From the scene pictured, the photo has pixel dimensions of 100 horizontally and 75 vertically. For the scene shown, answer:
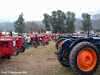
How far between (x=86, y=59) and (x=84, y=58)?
0.24 ft

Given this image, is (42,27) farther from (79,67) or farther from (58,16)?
(79,67)

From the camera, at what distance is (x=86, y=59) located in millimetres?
10539

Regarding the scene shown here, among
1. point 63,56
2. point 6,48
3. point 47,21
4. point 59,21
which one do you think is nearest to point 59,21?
point 59,21

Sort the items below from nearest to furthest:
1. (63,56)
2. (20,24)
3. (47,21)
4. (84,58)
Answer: (84,58) → (63,56) → (20,24) → (47,21)

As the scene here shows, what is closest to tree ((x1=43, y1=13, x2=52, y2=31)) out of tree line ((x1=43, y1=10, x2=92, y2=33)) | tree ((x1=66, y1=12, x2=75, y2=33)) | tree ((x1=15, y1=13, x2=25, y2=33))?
tree line ((x1=43, y1=10, x2=92, y2=33))

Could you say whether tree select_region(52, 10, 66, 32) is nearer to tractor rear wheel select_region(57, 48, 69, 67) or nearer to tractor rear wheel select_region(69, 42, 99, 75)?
tractor rear wheel select_region(57, 48, 69, 67)

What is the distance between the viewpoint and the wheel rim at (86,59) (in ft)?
34.2

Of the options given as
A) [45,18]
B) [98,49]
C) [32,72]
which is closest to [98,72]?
[98,49]

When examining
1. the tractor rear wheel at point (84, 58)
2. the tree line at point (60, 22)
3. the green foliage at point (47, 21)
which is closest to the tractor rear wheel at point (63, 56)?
the tractor rear wheel at point (84, 58)

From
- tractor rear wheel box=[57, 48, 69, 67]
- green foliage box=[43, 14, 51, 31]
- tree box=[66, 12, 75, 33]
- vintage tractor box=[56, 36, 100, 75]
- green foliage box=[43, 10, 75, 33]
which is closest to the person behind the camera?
vintage tractor box=[56, 36, 100, 75]

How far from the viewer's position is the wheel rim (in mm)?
10414

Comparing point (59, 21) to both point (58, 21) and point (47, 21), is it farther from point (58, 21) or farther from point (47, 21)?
point (47, 21)

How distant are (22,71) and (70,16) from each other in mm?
71201

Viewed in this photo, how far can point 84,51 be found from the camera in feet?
34.6
